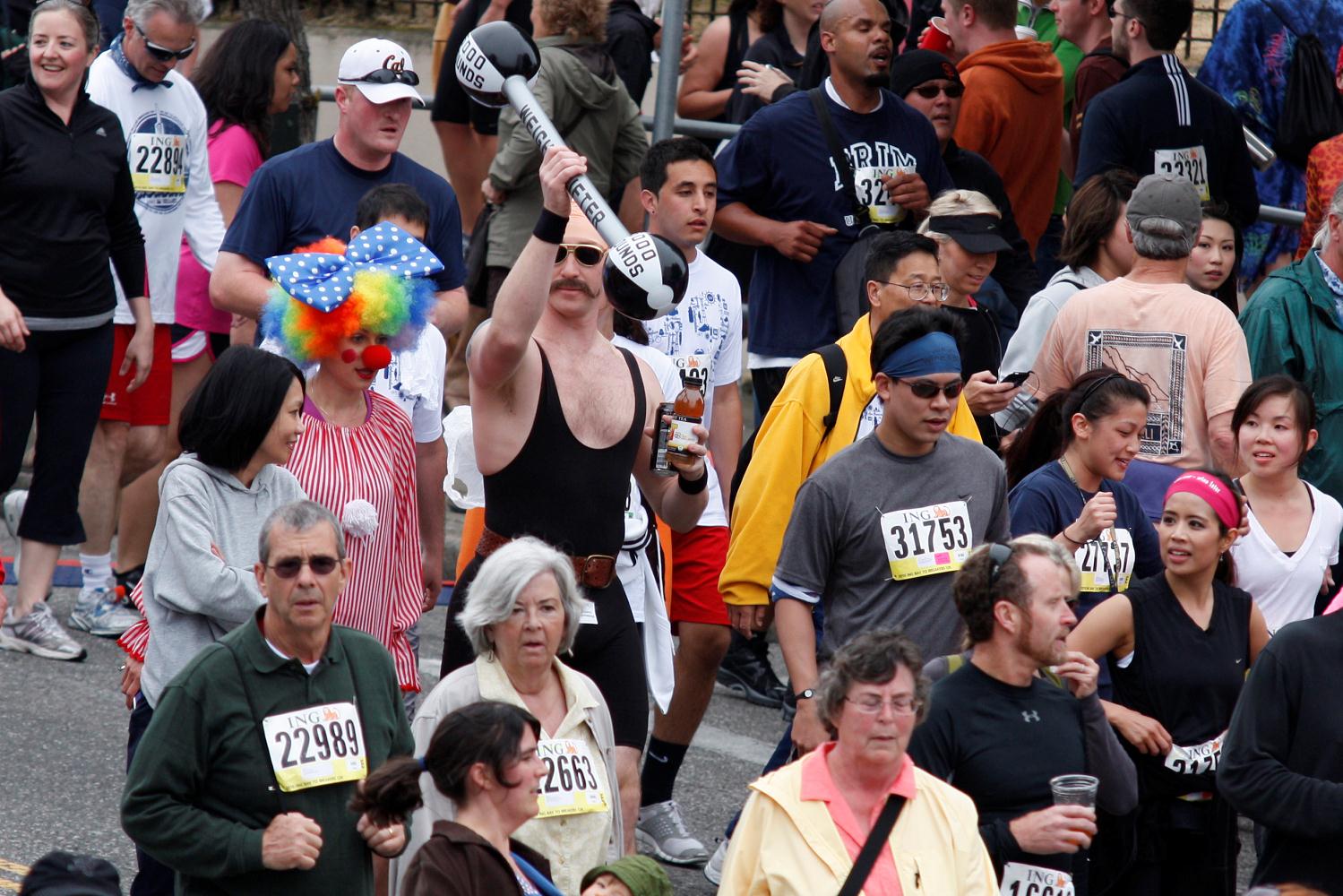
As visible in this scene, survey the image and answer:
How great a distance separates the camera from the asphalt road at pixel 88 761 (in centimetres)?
612

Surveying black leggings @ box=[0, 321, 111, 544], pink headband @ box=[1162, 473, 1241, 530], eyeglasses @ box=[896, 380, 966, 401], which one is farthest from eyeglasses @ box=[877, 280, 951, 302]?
black leggings @ box=[0, 321, 111, 544]

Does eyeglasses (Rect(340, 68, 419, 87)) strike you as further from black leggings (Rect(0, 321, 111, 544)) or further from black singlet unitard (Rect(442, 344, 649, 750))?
black singlet unitard (Rect(442, 344, 649, 750))

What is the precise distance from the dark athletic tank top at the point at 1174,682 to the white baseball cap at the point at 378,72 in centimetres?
295

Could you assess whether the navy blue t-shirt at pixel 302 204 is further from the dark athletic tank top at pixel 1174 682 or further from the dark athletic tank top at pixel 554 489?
the dark athletic tank top at pixel 1174 682

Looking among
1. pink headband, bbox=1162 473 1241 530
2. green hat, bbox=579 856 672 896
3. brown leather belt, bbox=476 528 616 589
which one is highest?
pink headband, bbox=1162 473 1241 530

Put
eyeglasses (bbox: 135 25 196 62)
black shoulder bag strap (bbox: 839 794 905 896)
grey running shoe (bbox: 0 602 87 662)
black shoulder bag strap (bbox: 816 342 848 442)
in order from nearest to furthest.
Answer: black shoulder bag strap (bbox: 839 794 905 896), black shoulder bag strap (bbox: 816 342 848 442), grey running shoe (bbox: 0 602 87 662), eyeglasses (bbox: 135 25 196 62)

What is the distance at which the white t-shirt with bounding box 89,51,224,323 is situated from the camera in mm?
7973

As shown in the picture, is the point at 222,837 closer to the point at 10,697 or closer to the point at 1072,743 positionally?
the point at 1072,743

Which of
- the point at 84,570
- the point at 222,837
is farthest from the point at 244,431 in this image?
the point at 84,570

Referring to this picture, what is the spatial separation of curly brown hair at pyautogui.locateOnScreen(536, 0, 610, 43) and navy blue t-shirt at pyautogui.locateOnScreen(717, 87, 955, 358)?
1.03 metres

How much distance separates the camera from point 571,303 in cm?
548

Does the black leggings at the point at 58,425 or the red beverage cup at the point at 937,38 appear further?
the red beverage cup at the point at 937,38

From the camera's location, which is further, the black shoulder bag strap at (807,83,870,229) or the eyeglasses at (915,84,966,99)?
the eyeglasses at (915,84,966,99)

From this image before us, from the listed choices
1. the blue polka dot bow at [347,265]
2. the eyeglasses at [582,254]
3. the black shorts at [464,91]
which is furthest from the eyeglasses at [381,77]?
the black shorts at [464,91]
